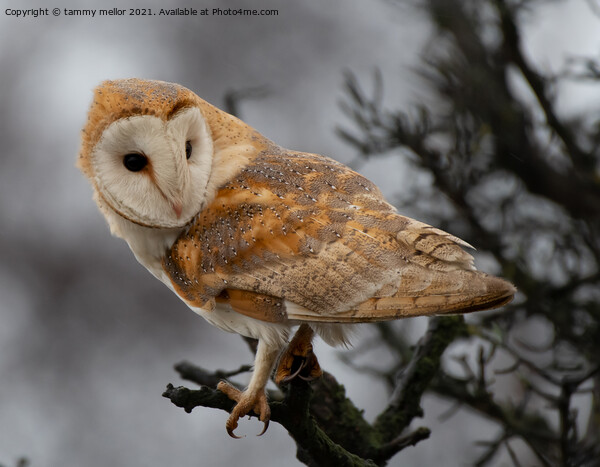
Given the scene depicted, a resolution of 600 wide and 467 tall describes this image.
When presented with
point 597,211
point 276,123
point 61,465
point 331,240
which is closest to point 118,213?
point 331,240

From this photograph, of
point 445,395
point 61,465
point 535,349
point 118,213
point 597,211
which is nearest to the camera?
point 118,213

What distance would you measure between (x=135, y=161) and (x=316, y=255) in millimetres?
575

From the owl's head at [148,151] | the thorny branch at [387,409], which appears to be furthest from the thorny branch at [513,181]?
the owl's head at [148,151]

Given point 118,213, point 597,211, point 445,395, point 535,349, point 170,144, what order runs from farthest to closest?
point 597,211 → point 445,395 → point 535,349 → point 118,213 → point 170,144

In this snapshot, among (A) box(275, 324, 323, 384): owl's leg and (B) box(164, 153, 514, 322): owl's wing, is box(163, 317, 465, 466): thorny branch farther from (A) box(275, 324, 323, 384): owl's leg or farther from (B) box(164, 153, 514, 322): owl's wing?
(B) box(164, 153, 514, 322): owl's wing

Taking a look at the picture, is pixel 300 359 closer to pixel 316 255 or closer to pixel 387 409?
pixel 316 255

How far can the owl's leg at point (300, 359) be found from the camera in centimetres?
Result: 215

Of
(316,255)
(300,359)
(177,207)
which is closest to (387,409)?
(300,359)

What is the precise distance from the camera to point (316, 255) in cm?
202

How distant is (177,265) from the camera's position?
7.30 feet

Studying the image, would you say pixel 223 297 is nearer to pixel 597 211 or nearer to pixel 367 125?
pixel 367 125

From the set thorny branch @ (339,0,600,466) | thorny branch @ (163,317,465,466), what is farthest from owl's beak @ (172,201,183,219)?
thorny branch @ (339,0,600,466)

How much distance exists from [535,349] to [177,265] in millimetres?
1610

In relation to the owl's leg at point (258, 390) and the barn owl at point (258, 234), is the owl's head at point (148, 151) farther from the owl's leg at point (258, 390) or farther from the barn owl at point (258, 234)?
the owl's leg at point (258, 390)
